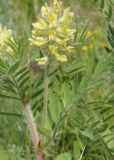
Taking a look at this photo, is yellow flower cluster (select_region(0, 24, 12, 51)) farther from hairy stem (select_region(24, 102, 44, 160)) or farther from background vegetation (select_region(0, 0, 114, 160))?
hairy stem (select_region(24, 102, 44, 160))

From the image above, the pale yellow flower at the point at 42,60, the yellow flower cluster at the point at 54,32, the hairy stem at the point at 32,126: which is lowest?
the hairy stem at the point at 32,126

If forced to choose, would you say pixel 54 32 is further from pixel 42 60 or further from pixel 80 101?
pixel 80 101

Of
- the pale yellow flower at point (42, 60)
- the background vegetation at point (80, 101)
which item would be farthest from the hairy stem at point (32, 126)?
the pale yellow flower at point (42, 60)

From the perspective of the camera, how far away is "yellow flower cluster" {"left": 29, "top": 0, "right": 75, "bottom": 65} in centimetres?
145

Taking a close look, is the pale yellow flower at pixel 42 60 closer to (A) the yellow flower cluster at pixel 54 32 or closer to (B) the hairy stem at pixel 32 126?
(A) the yellow flower cluster at pixel 54 32

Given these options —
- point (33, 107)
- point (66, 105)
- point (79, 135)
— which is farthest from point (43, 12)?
point (79, 135)

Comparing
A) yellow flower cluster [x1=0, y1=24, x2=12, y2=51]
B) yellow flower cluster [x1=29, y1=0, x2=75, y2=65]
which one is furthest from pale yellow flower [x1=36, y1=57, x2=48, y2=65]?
yellow flower cluster [x1=0, y1=24, x2=12, y2=51]

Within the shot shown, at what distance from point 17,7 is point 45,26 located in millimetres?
4056

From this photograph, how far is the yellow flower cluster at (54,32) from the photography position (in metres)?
1.45

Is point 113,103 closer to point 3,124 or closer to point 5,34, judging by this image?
point 5,34

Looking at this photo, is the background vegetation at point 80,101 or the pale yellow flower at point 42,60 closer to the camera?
the pale yellow flower at point 42,60

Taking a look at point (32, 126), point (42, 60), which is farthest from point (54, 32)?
point (32, 126)

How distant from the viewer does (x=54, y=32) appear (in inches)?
57.8

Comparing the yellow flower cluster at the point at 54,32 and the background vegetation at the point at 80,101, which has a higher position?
the yellow flower cluster at the point at 54,32
